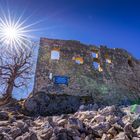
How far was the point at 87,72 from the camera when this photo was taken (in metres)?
22.2

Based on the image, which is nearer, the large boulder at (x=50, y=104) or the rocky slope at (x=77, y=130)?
the rocky slope at (x=77, y=130)

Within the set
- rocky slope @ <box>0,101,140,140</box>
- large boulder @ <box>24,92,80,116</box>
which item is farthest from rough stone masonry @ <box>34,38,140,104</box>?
rocky slope @ <box>0,101,140,140</box>

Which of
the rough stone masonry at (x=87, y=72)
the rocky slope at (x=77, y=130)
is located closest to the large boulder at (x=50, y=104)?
the rough stone masonry at (x=87, y=72)

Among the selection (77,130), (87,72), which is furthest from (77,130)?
(87,72)

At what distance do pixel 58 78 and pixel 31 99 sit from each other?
134 inches

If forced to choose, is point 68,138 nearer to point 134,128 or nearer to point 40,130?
point 40,130

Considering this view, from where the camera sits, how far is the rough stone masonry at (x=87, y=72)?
68.2ft

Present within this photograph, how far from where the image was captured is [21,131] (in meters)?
10.2

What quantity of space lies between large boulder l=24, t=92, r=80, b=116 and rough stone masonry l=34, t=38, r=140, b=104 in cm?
54

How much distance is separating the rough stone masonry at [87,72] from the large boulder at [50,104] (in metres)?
0.54

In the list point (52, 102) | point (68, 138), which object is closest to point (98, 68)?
point (52, 102)

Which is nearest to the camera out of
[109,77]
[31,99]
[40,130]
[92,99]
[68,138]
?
[68,138]

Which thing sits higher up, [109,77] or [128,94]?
[109,77]

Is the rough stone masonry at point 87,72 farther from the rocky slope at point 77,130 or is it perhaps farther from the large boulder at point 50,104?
the rocky slope at point 77,130
